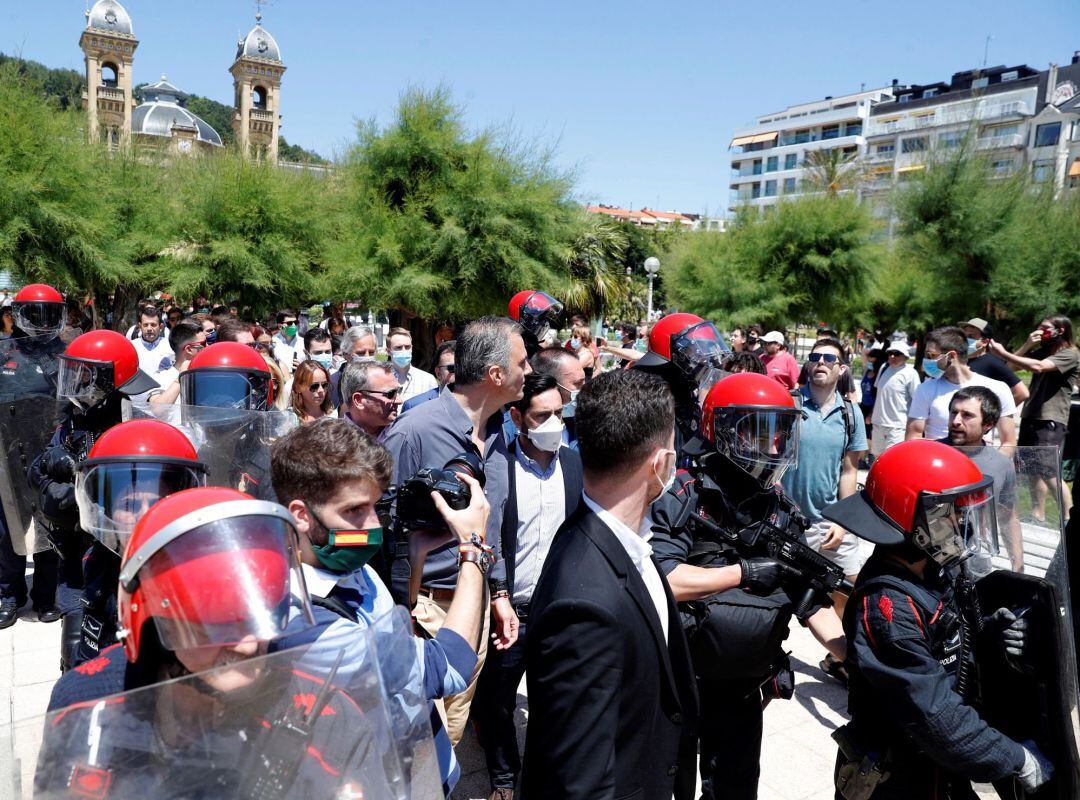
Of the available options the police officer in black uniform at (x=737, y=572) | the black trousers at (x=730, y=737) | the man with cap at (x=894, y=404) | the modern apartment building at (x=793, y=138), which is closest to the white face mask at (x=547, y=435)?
the police officer in black uniform at (x=737, y=572)

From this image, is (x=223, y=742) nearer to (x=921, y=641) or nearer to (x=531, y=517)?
(x=921, y=641)

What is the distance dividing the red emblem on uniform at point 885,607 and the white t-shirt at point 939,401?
3.78 metres

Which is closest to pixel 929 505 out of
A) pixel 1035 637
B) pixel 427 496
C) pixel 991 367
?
pixel 1035 637

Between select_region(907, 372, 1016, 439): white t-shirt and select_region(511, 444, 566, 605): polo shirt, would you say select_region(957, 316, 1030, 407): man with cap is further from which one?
select_region(511, 444, 566, 605): polo shirt

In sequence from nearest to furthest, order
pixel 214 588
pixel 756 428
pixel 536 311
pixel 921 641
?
pixel 214 588 < pixel 921 641 < pixel 756 428 < pixel 536 311

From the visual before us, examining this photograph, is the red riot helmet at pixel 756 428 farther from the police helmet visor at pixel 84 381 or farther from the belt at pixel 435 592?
the police helmet visor at pixel 84 381

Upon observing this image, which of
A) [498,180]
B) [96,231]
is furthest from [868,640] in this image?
[96,231]

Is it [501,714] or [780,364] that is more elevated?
[780,364]

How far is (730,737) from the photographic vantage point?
283 cm

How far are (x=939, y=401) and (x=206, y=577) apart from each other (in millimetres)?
5860

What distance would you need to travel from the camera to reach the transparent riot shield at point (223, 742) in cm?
110

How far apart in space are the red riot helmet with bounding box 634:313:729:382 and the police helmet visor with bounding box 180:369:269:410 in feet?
6.77

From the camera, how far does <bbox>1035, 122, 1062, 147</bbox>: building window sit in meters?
54.6

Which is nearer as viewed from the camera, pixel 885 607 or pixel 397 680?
pixel 397 680
